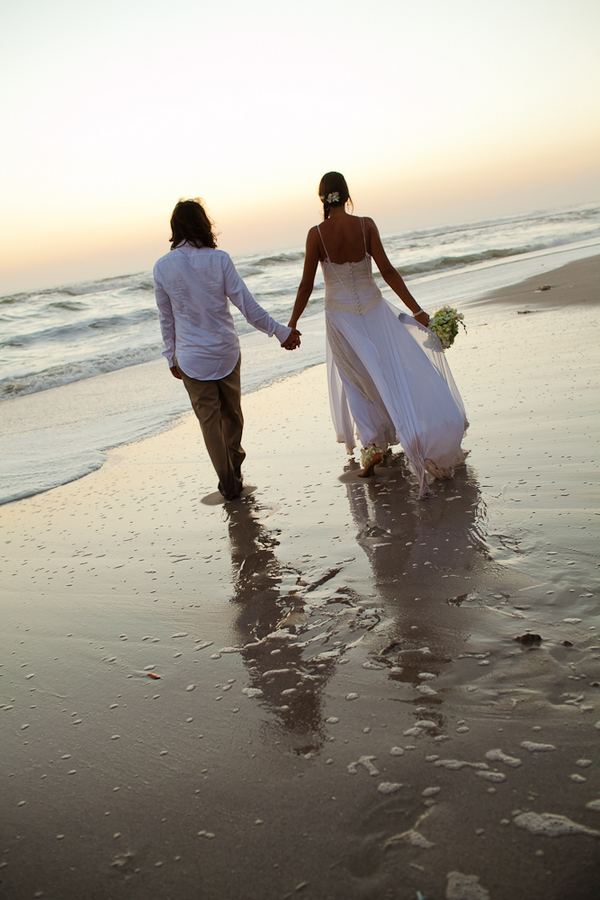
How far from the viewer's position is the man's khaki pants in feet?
15.7

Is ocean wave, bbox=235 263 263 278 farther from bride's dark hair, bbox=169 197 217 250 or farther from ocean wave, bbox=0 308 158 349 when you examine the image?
bride's dark hair, bbox=169 197 217 250

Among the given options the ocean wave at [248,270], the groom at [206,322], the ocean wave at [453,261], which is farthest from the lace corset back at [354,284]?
the ocean wave at [248,270]

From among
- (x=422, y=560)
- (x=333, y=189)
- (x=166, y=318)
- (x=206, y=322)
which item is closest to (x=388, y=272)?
(x=333, y=189)

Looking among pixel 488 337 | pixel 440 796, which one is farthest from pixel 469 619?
pixel 488 337

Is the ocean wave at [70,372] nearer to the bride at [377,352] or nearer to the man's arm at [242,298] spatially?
the man's arm at [242,298]

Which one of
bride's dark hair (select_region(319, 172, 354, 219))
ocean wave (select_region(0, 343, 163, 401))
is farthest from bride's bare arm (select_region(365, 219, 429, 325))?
ocean wave (select_region(0, 343, 163, 401))

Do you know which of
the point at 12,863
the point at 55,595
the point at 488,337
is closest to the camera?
the point at 12,863

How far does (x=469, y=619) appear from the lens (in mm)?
2643

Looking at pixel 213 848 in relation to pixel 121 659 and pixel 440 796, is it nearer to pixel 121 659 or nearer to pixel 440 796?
pixel 440 796

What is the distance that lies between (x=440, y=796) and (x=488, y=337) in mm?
7685

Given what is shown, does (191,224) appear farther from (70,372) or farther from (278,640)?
(70,372)

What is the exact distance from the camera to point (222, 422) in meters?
5.11

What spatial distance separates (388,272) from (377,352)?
57 cm

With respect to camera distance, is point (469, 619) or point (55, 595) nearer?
point (469, 619)
